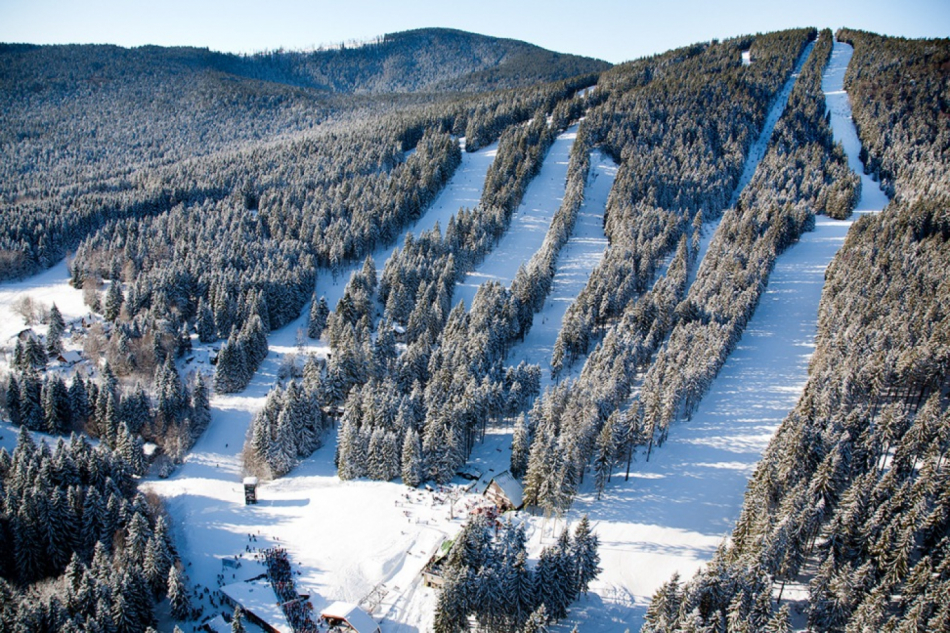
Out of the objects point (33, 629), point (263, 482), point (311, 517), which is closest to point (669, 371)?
point (311, 517)

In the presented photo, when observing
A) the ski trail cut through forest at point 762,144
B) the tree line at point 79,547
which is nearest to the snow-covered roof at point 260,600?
the tree line at point 79,547

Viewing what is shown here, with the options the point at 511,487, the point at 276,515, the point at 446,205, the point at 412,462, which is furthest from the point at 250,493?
the point at 446,205

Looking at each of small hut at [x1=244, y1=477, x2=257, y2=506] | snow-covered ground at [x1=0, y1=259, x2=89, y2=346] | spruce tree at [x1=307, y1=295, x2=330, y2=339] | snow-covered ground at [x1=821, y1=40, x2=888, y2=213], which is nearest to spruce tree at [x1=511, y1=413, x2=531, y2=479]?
small hut at [x1=244, y1=477, x2=257, y2=506]

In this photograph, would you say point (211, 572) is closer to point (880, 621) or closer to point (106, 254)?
point (880, 621)

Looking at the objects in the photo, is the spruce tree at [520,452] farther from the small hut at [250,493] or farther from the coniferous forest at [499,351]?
the small hut at [250,493]

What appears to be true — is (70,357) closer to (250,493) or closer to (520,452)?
(250,493)

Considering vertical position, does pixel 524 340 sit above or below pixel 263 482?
above
